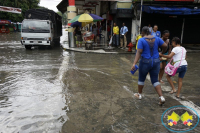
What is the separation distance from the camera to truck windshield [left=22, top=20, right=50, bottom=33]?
12.7 metres

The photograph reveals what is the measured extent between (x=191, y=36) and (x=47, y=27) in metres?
13.0

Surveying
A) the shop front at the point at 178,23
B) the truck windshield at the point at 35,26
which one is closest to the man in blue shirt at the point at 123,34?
the shop front at the point at 178,23

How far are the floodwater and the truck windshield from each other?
21.7 ft

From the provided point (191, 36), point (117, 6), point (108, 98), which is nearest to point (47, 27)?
point (117, 6)

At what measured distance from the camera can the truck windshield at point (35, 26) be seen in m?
12.7

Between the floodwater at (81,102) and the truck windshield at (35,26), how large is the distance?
6607 mm

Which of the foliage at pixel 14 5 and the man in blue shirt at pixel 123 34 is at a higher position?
the foliage at pixel 14 5

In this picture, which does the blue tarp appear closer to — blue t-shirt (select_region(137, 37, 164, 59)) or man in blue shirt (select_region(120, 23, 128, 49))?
man in blue shirt (select_region(120, 23, 128, 49))

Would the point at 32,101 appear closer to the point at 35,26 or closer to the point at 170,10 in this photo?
the point at 35,26

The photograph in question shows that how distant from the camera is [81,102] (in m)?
4.25

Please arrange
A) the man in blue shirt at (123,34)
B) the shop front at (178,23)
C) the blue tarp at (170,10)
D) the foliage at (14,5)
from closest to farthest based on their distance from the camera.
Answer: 1. the blue tarp at (170,10)
2. the man in blue shirt at (123,34)
3. the shop front at (178,23)
4. the foliage at (14,5)

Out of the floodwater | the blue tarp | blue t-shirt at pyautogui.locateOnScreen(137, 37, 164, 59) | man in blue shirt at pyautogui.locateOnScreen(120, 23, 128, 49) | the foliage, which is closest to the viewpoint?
the floodwater

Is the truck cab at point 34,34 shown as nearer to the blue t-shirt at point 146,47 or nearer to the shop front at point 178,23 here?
the shop front at point 178,23

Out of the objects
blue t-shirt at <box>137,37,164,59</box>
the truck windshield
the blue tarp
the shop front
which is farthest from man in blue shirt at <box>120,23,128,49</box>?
blue t-shirt at <box>137,37,164,59</box>
